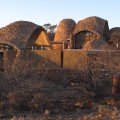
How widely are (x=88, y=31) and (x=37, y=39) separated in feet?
21.1

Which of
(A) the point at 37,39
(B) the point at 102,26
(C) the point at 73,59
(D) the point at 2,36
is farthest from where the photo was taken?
(B) the point at 102,26

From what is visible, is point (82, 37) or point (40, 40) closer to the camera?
point (40, 40)

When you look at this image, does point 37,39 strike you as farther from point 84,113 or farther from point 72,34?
point 84,113

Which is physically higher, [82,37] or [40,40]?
[82,37]

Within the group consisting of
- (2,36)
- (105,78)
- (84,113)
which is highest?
(2,36)

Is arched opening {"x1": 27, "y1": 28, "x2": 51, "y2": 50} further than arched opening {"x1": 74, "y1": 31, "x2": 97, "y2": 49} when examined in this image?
No

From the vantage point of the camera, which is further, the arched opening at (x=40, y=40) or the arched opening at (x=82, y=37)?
the arched opening at (x=82, y=37)

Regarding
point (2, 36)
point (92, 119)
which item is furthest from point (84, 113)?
point (2, 36)

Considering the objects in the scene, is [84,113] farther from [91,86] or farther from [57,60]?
[57,60]

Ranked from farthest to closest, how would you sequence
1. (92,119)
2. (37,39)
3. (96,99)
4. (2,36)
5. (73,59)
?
(37,39) < (2,36) < (73,59) < (96,99) < (92,119)

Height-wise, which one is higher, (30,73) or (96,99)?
(30,73)

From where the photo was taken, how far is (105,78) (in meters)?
14.8

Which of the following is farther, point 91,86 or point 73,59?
point 73,59

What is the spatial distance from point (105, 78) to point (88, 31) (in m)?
23.3
